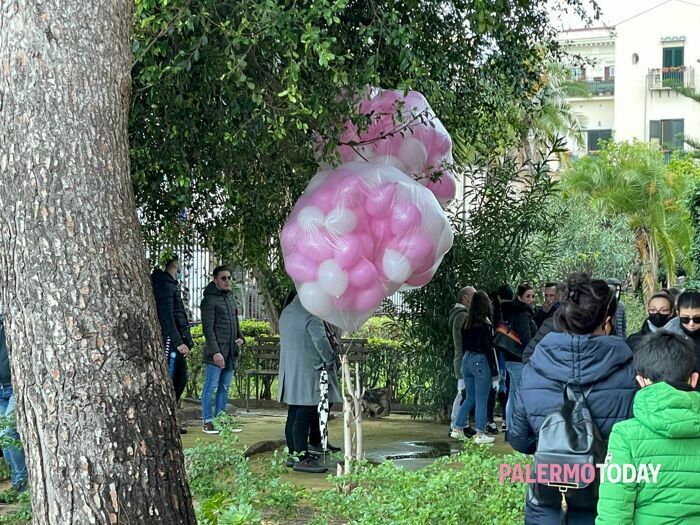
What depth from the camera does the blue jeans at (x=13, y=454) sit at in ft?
24.6

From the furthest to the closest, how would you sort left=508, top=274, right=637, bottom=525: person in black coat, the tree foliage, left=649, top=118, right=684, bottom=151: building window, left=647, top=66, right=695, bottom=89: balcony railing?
1. left=649, top=118, right=684, bottom=151: building window
2. left=647, top=66, right=695, bottom=89: balcony railing
3. the tree foliage
4. left=508, top=274, right=637, bottom=525: person in black coat

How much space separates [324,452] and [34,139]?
5106 millimetres

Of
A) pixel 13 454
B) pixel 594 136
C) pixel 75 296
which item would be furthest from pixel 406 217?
pixel 594 136

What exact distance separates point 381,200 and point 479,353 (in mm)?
4155

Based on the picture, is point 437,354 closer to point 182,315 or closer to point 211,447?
point 182,315

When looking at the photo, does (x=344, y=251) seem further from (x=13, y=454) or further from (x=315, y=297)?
(x=13, y=454)

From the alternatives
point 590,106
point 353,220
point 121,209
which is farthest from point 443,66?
point 590,106

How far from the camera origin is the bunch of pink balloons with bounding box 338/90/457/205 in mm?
7453

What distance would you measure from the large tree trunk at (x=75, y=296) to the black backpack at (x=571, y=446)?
1.78m

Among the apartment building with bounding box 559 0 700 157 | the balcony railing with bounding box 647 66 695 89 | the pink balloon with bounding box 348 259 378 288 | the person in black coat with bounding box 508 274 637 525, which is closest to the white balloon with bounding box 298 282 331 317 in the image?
the pink balloon with bounding box 348 259 378 288

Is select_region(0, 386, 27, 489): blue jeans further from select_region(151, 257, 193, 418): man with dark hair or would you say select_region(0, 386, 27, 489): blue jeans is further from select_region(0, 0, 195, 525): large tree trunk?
select_region(0, 0, 195, 525): large tree trunk

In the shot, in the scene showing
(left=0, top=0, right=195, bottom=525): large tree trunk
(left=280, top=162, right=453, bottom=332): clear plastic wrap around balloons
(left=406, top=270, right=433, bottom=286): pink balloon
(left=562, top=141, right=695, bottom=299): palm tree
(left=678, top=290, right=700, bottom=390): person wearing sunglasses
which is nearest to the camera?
(left=0, top=0, right=195, bottom=525): large tree trunk

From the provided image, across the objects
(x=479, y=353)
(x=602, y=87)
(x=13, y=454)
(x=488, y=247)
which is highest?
(x=602, y=87)

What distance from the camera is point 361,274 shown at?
23.7 ft
